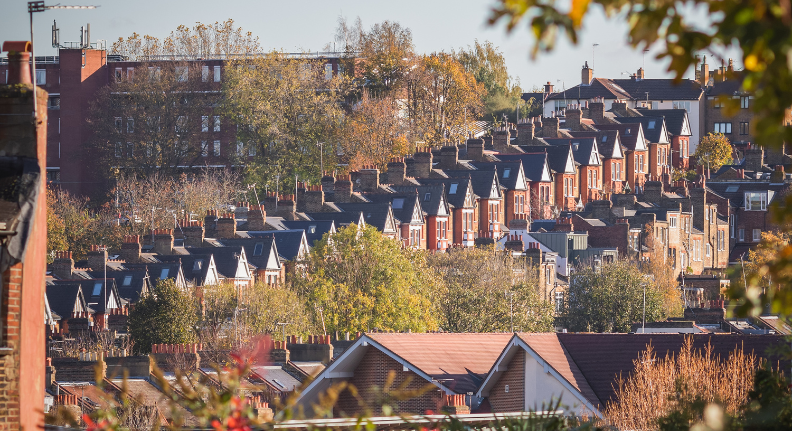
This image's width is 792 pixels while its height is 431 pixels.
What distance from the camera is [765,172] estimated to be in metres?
107

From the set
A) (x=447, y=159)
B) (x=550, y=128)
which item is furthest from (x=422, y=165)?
(x=550, y=128)

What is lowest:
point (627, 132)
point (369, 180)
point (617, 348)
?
point (617, 348)

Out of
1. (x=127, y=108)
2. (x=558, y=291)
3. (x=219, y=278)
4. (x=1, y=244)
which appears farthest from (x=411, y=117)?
(x=1, y=244)

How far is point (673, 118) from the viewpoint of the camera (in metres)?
117

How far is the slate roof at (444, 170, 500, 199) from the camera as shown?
85.0 meters

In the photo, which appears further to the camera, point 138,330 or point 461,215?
point 461,215

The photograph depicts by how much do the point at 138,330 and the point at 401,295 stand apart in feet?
39.6

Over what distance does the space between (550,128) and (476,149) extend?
567 inches

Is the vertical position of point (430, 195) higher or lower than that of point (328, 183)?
lower

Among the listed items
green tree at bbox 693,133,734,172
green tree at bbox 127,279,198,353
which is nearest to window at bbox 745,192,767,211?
green tree at bbox 693,133,734,172

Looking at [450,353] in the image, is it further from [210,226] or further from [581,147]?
[581,147]

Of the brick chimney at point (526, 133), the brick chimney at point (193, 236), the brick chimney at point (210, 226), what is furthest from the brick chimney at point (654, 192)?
the brick chimney at point (193, 236)

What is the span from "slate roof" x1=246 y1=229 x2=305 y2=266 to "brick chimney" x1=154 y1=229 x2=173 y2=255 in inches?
129

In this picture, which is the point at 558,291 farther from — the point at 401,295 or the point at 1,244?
the point at 1,244
